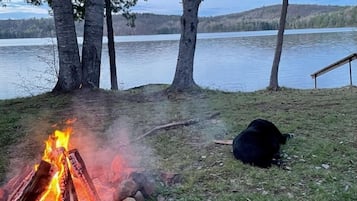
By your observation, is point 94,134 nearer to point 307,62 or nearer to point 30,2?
point 30,2

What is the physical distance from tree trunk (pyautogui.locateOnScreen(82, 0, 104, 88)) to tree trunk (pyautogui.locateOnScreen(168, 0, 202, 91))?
1383 mm

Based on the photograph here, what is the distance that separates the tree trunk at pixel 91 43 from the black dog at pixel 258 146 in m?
3.70

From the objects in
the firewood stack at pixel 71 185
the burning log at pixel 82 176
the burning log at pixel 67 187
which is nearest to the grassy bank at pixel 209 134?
the firewood stack at pixel 71 185

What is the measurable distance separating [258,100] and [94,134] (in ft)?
9.59

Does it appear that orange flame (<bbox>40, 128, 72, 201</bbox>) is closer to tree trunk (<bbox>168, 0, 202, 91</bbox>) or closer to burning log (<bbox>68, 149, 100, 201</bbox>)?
burning log (<bbox>68, 149, 100, 201</bbox>)

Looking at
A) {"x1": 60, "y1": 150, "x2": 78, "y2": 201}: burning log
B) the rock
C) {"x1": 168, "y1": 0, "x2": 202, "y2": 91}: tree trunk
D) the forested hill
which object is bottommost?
the rock

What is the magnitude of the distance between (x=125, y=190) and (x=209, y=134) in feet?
6.18

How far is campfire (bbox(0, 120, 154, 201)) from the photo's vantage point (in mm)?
2227

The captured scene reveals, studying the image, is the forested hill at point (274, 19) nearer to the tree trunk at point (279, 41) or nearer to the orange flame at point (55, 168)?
the tree trunk at point (279, 41)

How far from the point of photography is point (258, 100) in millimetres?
6203

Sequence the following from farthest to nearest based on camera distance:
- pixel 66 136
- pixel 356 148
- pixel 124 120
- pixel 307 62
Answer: pixel 307 62 → pixel 124 120 → pixel 356 148 → pixel 66 136

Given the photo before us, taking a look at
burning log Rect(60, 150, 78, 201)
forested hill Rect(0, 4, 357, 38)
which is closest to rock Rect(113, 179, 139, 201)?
burning log Rect(60, 150, 78, 201)

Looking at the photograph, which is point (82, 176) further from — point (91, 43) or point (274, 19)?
point (274, 19)

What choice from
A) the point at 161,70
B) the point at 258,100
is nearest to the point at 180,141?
the point at 258,100
